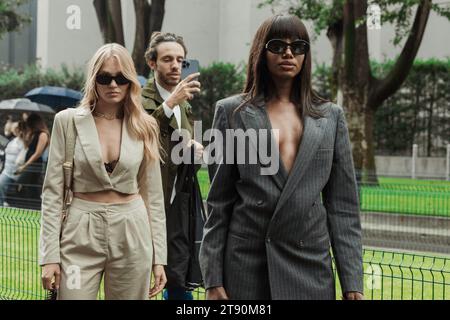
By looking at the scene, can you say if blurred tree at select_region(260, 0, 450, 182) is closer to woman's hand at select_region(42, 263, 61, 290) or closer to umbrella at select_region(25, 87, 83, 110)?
umbrella at select_region(25, 87, 83, 110)

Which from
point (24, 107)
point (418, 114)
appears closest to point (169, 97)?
point (24, 107)

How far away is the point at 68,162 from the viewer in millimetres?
4023

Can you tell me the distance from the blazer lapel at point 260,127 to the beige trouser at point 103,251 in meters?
0.89

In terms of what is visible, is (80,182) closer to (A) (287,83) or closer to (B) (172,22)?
(A) (287,83)

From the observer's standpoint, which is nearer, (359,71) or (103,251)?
(103,251)

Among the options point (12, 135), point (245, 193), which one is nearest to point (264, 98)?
point (245, 193)

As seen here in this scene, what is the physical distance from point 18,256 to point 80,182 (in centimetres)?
421

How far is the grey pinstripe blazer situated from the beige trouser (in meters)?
0.63

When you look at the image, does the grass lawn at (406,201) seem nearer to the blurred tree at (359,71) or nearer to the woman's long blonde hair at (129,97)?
the blurred tree at (359,71)

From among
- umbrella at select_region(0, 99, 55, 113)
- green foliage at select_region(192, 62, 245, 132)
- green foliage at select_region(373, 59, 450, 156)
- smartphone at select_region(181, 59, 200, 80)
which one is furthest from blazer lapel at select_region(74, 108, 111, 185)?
green foliage at select_region(192, 62, 245, 132)

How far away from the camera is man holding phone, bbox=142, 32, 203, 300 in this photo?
197 inches

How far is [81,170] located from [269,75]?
101cm

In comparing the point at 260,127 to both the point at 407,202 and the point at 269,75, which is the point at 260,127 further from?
the point at 407,202
